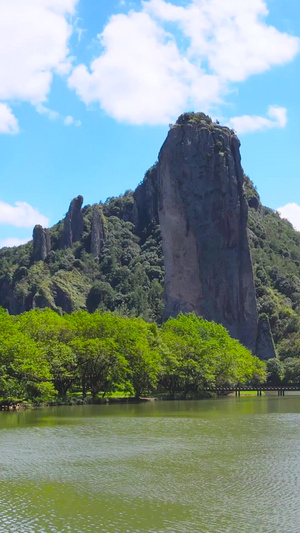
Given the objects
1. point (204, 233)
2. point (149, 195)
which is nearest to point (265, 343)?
point (204, 233)

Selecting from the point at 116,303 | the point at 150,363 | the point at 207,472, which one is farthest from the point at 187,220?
the point at 207,472

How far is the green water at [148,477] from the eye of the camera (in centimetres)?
1922

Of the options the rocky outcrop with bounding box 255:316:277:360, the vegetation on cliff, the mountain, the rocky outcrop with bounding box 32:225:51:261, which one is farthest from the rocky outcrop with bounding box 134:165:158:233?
the vegetation on cliff

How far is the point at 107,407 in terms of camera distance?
203 ft

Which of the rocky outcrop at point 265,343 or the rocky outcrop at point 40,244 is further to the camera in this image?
the rocky outcrop at point 40,244

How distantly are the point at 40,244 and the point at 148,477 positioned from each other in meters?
170

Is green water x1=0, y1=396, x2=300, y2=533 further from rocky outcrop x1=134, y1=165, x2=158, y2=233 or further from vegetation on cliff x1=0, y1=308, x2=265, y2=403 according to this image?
rocky outcrop x1=134, y1=165, x2=158, y2=233

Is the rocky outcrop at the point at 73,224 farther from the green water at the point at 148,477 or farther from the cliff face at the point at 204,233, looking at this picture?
the green water at the point at 148,477

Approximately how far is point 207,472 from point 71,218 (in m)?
173

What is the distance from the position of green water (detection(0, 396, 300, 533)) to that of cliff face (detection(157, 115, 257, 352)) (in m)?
95.4

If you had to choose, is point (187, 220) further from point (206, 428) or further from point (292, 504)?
point (292, 504)

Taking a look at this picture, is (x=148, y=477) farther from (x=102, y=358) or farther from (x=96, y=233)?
(x=96, y=233)

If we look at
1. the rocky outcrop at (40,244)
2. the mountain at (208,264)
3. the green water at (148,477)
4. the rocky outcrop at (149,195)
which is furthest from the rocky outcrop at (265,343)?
the green water at (148,477)

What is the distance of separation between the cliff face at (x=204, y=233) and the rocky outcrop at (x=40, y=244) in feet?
185
